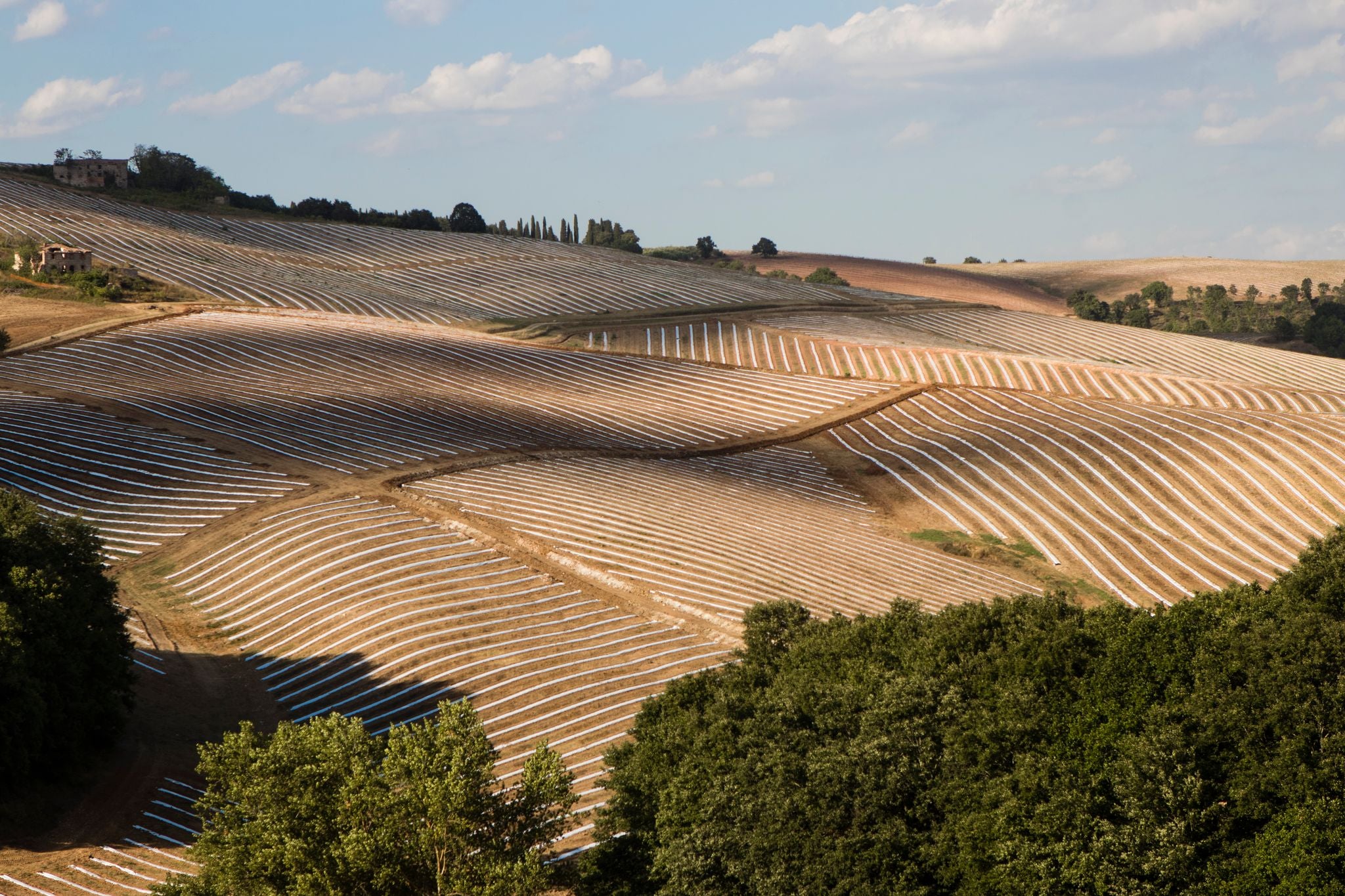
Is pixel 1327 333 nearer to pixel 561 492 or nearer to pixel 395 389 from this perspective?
pixel 395 389

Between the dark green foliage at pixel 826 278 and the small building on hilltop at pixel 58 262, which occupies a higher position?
the dark green foliage at pixel 826 278

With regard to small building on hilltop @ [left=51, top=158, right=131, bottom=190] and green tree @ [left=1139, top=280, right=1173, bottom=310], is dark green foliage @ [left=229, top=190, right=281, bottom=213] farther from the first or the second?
green tree @ [left=1139, top=280, right=1173, bottom=310]

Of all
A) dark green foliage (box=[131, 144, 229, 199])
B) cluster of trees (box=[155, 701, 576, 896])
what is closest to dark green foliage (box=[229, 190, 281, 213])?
dark green foliage (box=[131, 144, 229, 199])

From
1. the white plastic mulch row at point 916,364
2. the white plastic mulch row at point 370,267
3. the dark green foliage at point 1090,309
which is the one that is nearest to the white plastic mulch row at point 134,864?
the white plastic mulch row at point 916,364

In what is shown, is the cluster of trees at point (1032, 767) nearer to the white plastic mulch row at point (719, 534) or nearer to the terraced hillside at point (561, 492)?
the terraced hillside at point (561, 492)

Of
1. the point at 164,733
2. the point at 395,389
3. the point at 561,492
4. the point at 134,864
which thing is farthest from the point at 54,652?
the point at 395,389

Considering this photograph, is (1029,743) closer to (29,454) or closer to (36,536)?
(36,536)

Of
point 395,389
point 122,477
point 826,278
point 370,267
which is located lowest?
point 122,477
